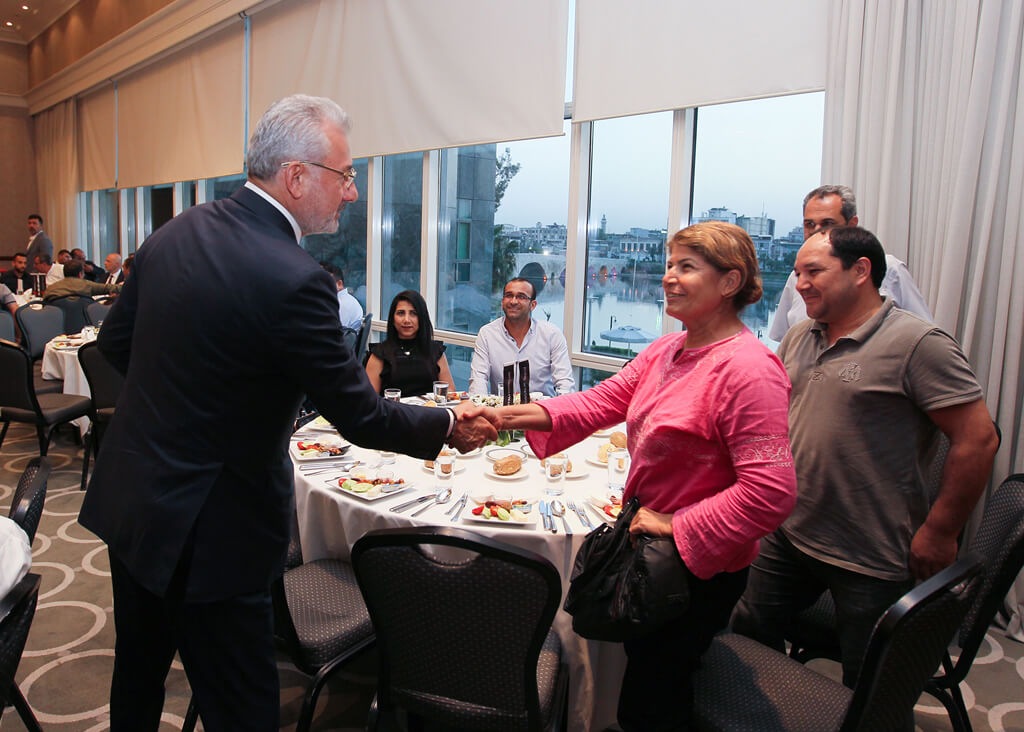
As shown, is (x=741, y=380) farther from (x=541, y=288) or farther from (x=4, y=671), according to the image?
(x=541, y=288)

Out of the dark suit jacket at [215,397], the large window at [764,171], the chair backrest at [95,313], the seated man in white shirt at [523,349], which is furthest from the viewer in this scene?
the chair backrest at [95,313]

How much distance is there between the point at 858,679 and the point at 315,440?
2.19 meters

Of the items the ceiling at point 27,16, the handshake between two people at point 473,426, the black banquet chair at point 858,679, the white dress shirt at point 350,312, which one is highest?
the ceiling at point 27,16

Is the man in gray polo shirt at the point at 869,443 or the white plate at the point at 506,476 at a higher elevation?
the man in gray polo shirt at the point at 869,443

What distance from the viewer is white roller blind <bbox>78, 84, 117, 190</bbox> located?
36.5 ft

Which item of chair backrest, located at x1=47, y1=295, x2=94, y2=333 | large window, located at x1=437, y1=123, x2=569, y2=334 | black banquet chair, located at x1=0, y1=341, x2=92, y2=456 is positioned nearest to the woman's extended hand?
large window, located at x1=437, y1=123, x2=569, y2=334

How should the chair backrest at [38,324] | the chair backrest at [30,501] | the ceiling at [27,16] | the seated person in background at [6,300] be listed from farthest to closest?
the ceiling at [27,16] < the seated person in background at [6,300] < the chair backrest at [38,324] < the chair backrest at [30,501]

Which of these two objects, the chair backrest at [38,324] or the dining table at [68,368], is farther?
the chair backrest at [38,324]

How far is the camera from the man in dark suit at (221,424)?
4.56ft

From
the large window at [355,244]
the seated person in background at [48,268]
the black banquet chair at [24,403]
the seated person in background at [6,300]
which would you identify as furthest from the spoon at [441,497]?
the seated person in background at [48,268]

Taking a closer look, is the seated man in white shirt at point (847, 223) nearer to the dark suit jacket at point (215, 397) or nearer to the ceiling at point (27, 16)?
the dark suit jacket at point (215, 397)

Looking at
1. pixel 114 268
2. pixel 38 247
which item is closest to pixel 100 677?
pixel 114 268

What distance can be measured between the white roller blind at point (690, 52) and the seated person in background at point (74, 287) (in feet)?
20.8

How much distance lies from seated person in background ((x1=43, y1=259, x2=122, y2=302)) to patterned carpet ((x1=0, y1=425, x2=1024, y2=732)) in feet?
16.9
